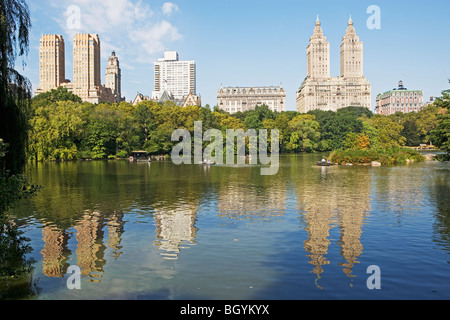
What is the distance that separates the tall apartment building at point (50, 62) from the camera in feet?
575

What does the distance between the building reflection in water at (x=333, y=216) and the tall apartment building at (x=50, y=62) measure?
17436 centimetres

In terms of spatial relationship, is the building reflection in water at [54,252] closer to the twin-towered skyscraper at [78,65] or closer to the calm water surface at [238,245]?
the calm water surface at [238,245]

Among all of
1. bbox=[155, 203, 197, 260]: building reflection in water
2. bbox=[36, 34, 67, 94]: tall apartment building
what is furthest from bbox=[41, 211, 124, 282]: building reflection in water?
bbox=[36, 34, 67, 94]: tall apartment building

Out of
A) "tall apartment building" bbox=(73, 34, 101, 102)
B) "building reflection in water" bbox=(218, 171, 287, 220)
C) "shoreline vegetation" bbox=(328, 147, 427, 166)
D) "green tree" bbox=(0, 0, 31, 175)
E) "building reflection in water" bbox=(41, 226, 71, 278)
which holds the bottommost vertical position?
"building reflection in water" bbox=(41, 226, 71, 278)

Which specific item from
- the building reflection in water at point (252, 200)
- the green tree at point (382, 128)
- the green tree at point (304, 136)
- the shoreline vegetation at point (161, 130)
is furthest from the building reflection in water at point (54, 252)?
the green tree at point (382, 128)

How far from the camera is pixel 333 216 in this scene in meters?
17.4

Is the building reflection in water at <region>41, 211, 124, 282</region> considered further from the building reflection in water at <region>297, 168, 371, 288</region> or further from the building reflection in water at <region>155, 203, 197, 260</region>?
the building reflection in water at <region>297, 168, 371, 288</region>

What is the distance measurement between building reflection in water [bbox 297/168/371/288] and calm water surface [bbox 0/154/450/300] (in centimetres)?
6

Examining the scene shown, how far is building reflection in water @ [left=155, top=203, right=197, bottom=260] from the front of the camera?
1291 centimetres

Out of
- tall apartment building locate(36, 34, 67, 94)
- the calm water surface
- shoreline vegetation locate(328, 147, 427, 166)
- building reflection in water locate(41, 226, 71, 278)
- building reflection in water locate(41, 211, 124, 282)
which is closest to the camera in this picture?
the calm water surface
